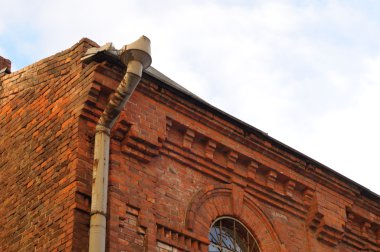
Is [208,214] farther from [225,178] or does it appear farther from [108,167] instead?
[108,167]

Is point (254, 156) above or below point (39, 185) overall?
above

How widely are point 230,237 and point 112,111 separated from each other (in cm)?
316

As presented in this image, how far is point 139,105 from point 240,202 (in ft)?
7.85

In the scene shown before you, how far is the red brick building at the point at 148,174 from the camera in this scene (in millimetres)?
11352

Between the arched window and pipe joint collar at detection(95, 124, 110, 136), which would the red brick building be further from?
pipe joint collar at detection(95, 124, 110, 136)

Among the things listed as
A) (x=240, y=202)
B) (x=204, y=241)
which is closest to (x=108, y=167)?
(x=204, y=241)

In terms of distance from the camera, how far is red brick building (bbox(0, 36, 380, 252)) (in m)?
11.4

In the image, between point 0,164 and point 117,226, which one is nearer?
point 117,226

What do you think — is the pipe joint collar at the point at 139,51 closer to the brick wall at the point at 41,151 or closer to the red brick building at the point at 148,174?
the red brick building at the point at 148,174

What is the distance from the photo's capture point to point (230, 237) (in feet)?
43.4

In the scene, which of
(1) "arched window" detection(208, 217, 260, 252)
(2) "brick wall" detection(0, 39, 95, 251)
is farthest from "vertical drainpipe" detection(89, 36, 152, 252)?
(1) "arched window" detection(208, 217, 260, 252)

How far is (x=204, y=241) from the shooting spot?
40.5 feet

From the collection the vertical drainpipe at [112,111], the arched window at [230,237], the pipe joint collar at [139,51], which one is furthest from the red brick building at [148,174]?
the pipe joint collar at [139,51]

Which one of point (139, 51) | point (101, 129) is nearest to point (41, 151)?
point (101, 129)
